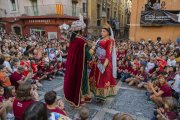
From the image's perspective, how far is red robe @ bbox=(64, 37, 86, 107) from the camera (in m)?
4.50

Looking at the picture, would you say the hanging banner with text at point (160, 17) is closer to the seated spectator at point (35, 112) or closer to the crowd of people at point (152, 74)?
the crowd of people at point (152, 74)

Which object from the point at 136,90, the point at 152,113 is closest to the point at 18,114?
the point at 152,113

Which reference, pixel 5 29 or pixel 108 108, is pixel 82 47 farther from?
pixel 5 29

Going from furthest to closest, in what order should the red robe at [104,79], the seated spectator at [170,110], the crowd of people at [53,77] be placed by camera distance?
the red robe at [104,79]
the seated spectator at [170,110]
the crowd of people at [53,77]

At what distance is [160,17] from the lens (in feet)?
49.0

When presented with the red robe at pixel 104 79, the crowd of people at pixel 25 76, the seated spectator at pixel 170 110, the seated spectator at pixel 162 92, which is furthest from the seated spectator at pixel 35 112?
the seated spectator at pixel 162 92

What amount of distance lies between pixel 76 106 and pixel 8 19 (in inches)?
748

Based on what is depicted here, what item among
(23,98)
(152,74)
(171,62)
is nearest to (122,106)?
(152,74)

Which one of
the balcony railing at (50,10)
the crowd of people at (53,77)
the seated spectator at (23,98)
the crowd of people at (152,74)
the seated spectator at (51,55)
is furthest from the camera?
the balcony railing at (50,10)

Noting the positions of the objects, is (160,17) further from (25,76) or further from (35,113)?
(35,113)

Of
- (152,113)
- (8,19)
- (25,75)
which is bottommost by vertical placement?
(152,113)

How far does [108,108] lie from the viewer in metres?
4.75

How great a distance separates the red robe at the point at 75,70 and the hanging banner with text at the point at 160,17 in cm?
1208

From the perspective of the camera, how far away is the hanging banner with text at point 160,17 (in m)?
14.7
